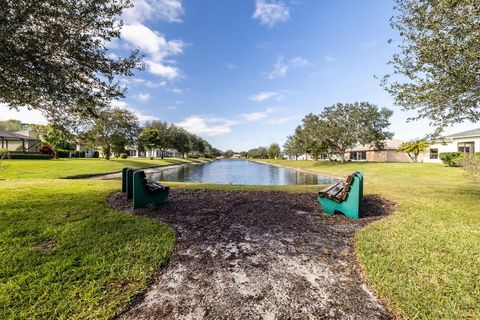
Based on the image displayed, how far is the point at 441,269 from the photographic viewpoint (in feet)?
11.0

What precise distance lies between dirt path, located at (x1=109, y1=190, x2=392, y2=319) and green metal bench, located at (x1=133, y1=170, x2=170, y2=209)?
46cm

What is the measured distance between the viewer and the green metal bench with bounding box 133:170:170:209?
626cm

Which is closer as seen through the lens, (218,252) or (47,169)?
(218,252)

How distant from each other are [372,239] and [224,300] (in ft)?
10.8

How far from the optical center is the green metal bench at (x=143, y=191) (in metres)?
6.26

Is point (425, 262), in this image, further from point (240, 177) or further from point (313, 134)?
point (313, 134)

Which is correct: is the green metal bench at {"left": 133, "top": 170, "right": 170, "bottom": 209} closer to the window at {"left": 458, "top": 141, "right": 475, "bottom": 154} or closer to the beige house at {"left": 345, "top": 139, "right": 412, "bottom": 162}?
the window at {"left": 458, "top": 141, "right": 475, "bottom": 154}

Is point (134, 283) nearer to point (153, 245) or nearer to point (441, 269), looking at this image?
point (153, 245)

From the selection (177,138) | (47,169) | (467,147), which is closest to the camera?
(47,169)

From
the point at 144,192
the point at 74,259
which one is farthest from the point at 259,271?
the point at 144,192

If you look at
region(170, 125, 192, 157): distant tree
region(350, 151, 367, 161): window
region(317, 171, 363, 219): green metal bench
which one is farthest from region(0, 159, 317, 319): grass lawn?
region(350, 151, 367, 161): window

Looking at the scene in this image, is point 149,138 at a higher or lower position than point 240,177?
higher

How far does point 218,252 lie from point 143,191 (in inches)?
136

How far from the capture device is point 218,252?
397cm
